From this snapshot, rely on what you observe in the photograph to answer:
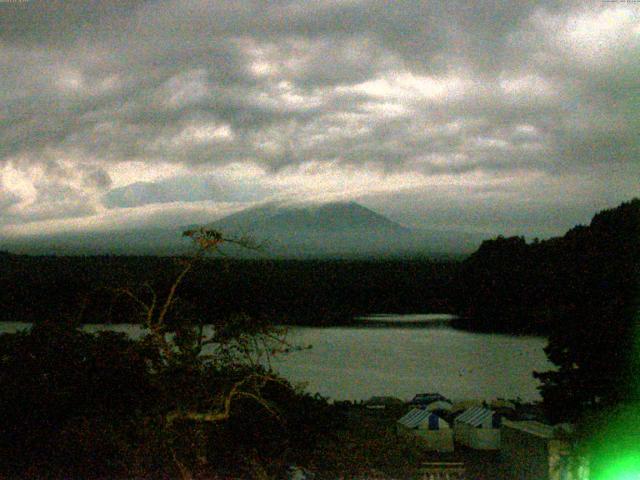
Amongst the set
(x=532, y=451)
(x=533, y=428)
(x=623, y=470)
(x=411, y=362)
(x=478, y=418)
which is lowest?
(x=411, y=362)

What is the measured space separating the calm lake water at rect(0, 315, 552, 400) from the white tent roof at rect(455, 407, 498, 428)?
5234 mm

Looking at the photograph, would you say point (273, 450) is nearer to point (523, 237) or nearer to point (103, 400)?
point (103, 400)

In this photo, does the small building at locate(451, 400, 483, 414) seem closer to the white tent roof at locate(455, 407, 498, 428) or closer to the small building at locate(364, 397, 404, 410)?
Answer: the small building at locate(364, 397, 404, 410)

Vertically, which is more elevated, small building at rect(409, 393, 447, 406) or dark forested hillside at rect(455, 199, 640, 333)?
dark forested hillside at rect(455, 199, 640, 333)

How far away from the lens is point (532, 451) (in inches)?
341

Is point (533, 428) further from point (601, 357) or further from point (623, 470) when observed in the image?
point (623, 470)

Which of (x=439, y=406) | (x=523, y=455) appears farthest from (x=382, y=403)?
(x=523, y=455)

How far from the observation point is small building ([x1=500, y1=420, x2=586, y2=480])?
6.52 metres

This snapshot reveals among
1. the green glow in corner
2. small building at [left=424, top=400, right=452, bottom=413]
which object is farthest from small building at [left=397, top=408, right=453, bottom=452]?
the green glow in corner

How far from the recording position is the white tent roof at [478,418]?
12062 millimetres

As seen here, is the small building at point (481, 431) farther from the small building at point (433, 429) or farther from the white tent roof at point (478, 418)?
the small building at point (433, 429)

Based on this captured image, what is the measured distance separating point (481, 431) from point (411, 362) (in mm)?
18181

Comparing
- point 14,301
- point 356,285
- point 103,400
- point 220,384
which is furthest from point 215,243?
point 356,285

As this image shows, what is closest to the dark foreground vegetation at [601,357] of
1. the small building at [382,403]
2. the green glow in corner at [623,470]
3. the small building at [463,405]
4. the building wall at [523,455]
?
the green glow in corner at [623,470]
